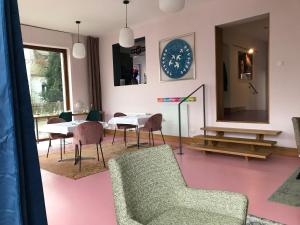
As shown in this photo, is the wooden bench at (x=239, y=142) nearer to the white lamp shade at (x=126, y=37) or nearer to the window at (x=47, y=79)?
the white lamp shade at (x=126, y=37)

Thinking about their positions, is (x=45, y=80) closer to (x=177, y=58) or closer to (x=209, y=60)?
(x=177, y=58)

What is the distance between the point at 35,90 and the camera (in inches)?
275

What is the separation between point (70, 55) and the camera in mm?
7605

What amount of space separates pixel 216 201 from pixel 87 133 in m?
3.01

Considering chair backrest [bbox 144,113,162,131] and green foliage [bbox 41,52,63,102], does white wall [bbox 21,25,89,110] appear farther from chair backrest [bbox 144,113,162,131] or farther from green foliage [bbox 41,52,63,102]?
chair backrest [bbox 144,113,162,131]

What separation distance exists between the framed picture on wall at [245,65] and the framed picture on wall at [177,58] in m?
3.15

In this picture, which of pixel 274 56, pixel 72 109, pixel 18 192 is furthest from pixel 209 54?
pixel 18 192

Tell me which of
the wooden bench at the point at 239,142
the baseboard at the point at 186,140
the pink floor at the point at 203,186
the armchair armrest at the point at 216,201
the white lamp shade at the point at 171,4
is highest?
the white lamp shade at the point at 171,4

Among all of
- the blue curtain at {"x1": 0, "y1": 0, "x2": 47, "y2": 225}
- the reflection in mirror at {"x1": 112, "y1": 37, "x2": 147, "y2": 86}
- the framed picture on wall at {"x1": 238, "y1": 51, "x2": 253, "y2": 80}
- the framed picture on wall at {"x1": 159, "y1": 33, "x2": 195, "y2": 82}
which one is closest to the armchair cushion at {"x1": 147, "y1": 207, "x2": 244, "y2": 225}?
the blue curtain at {"x1": 0, "y1": 0, "x2": 47, "y2": 225}

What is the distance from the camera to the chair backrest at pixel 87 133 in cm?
425

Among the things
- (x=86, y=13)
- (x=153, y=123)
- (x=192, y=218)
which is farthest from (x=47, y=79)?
(x=192, y=218)

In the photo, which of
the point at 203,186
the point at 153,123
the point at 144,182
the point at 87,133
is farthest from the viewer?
the point at 153,123

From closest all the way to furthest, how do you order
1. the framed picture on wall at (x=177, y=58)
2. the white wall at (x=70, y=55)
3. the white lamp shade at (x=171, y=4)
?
1. the white lamp shade at (x=171, y=4)
2. the framed picture on wall at (x=177, y=58)
3. the white wall at (x=70, y=55)

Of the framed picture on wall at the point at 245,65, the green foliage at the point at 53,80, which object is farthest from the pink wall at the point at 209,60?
the framed picture on wall at the point at 245,65
